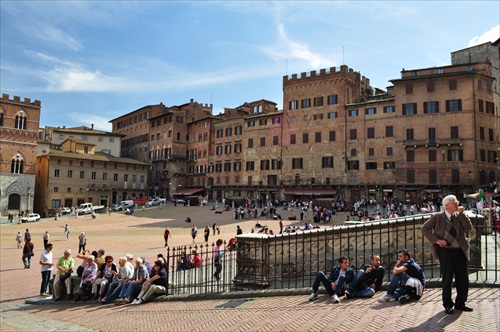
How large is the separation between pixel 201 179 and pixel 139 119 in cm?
2339

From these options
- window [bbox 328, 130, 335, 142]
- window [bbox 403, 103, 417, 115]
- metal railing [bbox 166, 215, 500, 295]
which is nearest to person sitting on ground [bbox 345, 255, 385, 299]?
metal railing [bbox 166, 215, 500, 295]

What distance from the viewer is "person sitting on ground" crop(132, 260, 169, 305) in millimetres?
11383

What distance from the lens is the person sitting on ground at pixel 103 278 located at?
12.1 metres

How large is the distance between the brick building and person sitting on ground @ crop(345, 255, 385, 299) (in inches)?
2333

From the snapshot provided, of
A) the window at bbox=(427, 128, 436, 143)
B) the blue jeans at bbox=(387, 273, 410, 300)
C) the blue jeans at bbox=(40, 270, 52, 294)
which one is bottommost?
the blue jeans at bbox=(40, 270, 52, 294)

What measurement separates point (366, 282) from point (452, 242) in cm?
304

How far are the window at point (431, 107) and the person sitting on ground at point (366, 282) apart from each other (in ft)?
139

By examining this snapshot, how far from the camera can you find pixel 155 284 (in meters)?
11.6

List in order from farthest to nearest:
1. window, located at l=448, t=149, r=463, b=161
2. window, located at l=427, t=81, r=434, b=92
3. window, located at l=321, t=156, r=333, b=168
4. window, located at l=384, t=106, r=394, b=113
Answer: window, located at l=321, t=156, r=333, b=168
window, located at l=384, t=106, r=394, b=113
window, located at l=427, t=81, r=434, b=92
window, located at l=448, t=149, r=463, b=161

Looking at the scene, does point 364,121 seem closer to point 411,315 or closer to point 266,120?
point 266,120

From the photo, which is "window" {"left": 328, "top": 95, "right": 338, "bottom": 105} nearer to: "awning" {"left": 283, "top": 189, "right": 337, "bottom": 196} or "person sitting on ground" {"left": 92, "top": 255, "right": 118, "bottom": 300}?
"awning" {"left": 283, "top": 189, "right": 337, "bottom": 196}

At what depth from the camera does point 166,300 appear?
11.4 meters

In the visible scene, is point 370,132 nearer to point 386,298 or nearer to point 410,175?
point 410,175

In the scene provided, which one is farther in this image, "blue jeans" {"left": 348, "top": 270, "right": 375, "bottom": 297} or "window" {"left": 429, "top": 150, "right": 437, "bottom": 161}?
"window" {"left": 429, "top": 150, "right": 437, "bottom": 161}
